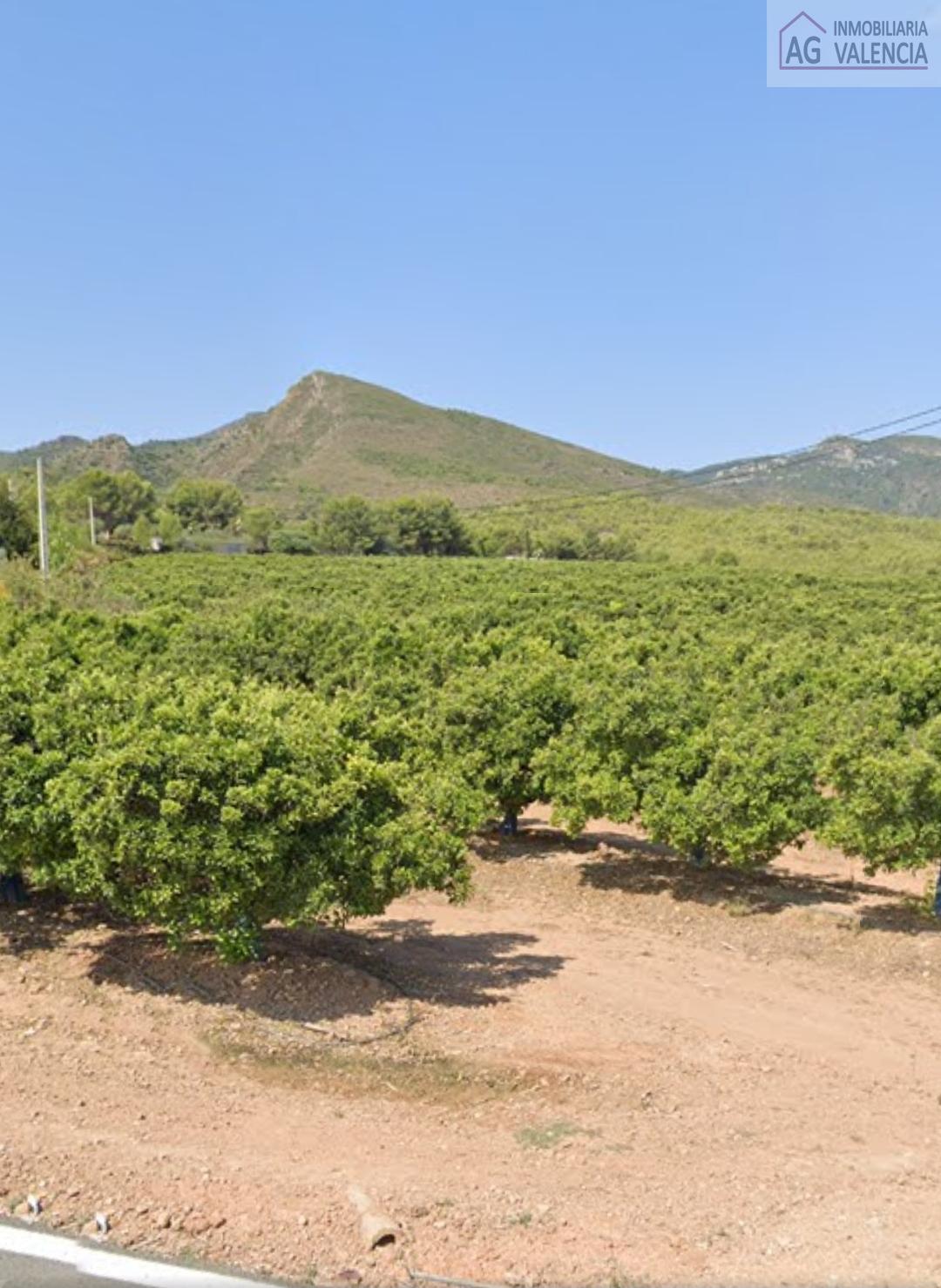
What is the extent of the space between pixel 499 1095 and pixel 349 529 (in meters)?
84.3

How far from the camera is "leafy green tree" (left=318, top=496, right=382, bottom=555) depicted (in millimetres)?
91125

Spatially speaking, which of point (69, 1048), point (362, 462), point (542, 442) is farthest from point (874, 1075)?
point (542, 442)

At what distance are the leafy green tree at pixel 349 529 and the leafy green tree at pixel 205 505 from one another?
58.1 ft

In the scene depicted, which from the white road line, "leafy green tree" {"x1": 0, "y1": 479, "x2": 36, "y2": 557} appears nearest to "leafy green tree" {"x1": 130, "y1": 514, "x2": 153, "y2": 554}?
"leafy green tree" {"x1": 0, "y1": 479, "x2": 36, "y2": 557}

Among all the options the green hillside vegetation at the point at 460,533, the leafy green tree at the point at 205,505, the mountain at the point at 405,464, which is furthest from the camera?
the mountain at the point at 405,464

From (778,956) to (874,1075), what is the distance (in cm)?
352

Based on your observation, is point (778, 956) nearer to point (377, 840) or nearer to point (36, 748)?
point (377, 840)

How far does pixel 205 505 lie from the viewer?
350 feet

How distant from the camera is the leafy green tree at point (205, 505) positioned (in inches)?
4190

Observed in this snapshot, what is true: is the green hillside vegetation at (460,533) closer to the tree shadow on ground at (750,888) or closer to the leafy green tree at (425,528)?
the leafy green tree at (425,528)

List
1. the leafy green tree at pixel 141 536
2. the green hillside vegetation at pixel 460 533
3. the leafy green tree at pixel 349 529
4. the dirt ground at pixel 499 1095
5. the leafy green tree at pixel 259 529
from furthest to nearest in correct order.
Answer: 1. the leafy green tree at pixel 259 529
2. the leafy green tree at pixel 349 529
3. the green hillside vegetation at pixel 460 533
4. the leafy green tree at pixel 141 536
5. the dirt ground at pixel 499 1095

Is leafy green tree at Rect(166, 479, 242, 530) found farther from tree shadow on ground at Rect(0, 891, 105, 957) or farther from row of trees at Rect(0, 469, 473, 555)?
tree shadow on ground at Rect(0, 891, 105, 957)

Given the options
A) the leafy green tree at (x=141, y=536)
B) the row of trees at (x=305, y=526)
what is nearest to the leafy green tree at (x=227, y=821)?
the leafy green tree at (x=141, y=536)

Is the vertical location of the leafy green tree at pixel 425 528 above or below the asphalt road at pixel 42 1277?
above
